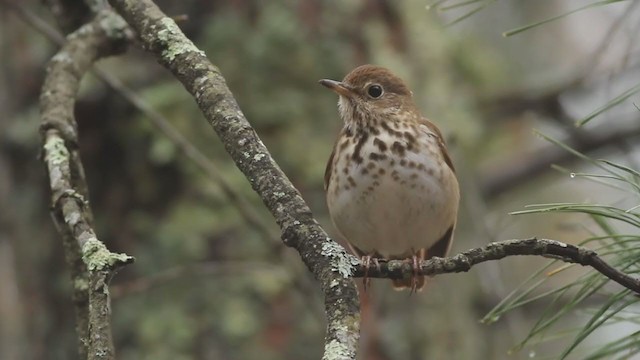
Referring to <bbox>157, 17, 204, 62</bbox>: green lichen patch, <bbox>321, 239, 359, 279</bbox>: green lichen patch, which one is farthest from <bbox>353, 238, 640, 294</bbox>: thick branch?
<bbox>157, 17, 204, 62</bbox>: green lichen patch

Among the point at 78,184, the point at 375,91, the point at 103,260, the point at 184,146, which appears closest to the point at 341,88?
the point at 375,91

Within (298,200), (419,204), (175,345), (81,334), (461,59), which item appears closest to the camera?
(298,200)

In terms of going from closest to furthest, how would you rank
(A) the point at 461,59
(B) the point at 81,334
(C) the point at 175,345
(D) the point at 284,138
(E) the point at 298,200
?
(E) the point at 298,200 → (B) the point at 81,334 → (C) the point at 175,345 → (D) the point at 284,138 → (A) the point at 461,59

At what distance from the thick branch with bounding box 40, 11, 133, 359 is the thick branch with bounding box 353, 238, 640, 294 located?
49cm

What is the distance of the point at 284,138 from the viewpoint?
14.9 ft

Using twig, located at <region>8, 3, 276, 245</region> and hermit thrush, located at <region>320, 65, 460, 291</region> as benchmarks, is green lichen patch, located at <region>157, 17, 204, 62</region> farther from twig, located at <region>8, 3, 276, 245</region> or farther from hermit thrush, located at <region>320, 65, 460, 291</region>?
hermit thrush, located at <region>320, 65, 460, 291</region>

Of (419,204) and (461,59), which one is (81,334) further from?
(461,59)

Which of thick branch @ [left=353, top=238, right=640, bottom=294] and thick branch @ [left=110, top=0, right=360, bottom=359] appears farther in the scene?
thick branch @ [left=353, top=238, right=640, bottom=294]

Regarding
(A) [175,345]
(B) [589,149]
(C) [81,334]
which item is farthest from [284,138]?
(C) [81,334]

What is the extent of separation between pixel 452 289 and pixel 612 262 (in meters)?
2.51

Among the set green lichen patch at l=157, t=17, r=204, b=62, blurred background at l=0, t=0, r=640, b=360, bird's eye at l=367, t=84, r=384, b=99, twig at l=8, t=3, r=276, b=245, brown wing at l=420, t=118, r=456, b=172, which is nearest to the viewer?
green lichen patch at l=157, t=17, r=204, b=62

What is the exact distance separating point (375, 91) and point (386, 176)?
54 cm

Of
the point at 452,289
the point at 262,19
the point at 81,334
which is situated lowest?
the point at 81,334

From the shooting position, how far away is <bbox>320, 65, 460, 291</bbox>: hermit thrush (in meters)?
3.48
